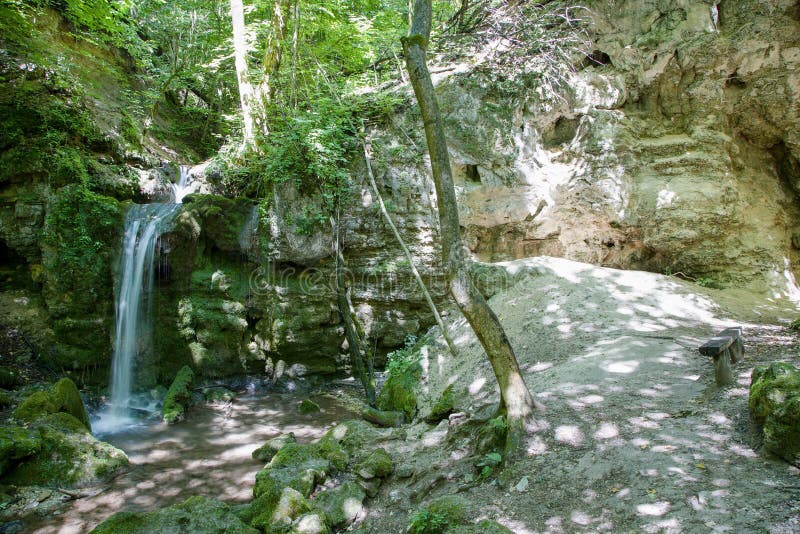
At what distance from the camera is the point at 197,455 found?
650 cm

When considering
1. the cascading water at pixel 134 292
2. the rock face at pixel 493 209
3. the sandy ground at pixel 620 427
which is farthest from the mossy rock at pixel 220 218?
the sandy ground at pixel 620 427

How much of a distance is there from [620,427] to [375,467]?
2545mm

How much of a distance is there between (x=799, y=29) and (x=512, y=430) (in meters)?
9.39

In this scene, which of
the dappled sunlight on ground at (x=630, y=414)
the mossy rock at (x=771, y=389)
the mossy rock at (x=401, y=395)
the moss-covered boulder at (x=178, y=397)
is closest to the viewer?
the dappled sunlight on ground at (x=630, y=414)

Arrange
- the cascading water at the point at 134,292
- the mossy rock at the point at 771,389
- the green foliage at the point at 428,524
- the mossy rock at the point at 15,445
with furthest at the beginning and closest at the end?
the cascading water at the point at 134,292, the mossy rock at the point at 15,445, the green foliage at the point at 428,524, the mossy rock at the point at 771,389

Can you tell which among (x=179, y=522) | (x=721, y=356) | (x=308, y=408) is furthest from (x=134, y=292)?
(x=721, y=356)

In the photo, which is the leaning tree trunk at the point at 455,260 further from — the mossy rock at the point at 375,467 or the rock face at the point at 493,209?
the rock face at the point at 493,209

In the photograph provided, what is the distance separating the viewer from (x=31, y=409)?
6.25 m

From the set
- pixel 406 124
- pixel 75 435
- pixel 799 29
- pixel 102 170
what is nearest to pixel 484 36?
pixel 406 124

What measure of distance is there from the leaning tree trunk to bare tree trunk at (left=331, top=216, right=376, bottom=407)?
15.3 ft

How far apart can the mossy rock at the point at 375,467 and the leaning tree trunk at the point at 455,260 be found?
1520 mm

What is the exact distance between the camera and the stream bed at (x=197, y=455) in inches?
203

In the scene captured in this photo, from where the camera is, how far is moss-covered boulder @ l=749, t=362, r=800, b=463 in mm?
2912

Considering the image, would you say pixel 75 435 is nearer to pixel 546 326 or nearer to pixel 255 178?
pixel 255 178
